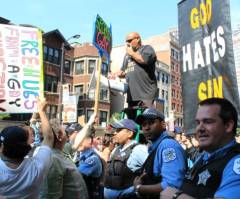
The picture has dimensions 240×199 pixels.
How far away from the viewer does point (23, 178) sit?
Answer: 143 inches

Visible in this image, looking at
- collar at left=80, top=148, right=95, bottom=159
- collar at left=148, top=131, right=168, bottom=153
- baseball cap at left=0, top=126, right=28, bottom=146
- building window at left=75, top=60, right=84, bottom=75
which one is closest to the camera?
baseball cap at left=0, top=126, right=28, bottom=146

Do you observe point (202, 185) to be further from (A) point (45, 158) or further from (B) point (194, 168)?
(A) point (45, 158)

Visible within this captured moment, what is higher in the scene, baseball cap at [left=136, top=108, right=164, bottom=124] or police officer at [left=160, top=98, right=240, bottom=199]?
baseball cap at [left=136, top=108, right=164, bottom=124]

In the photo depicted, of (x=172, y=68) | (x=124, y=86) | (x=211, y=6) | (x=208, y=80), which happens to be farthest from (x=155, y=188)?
(x=172, y=68)

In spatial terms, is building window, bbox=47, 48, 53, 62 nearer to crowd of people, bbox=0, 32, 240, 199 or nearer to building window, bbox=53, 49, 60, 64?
building window, bbox=53, 49, 60, 64

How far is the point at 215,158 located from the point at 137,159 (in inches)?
82.3

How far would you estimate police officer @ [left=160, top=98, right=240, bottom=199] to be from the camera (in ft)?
7.47

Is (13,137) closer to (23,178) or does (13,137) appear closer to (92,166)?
(23,178)

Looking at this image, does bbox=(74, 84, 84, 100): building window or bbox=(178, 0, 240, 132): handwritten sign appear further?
bbox=(74, 84, 84, 100): building window

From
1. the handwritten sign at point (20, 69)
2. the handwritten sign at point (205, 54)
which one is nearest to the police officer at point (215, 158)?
the handwritten sign at point (205, 54)

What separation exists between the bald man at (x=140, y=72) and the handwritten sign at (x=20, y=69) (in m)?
1.94

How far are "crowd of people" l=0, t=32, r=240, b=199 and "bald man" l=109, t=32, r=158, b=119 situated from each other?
12 millimetres

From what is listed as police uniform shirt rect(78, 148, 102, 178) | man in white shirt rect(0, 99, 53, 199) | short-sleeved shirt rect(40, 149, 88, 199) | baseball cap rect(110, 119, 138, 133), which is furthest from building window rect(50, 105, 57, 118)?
man in white shirt rect(0, 99, 53, 199)

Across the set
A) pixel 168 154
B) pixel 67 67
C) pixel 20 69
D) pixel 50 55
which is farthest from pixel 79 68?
pixel 168 154
